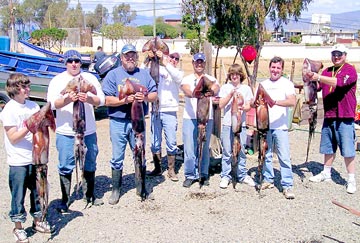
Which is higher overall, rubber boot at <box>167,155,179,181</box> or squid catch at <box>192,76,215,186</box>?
squid catch at <box>192,76,215,186</box>

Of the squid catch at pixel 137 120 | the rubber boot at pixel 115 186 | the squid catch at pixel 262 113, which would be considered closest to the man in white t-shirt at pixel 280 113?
the squid catch at pixel 262 113

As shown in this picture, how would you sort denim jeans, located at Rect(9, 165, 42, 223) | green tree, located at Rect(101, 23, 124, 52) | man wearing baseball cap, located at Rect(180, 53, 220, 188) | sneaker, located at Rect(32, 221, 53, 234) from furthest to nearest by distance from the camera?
green tree, located at Rect(101, 23, 124, 52)
man wearing baseball cap, located at Rect(180, 53, 220, 188)
sneaker, located at Rect(32, 221, 53, 234)
denim jeans, located at Rect(9, 165, 42, 223)

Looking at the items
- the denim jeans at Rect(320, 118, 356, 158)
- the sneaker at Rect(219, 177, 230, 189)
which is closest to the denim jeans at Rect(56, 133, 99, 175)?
the sneaker at Rect(219, 177, 230, 189)

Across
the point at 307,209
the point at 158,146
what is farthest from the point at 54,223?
the point at 307,209

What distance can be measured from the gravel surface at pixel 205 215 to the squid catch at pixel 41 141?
2.15 ft

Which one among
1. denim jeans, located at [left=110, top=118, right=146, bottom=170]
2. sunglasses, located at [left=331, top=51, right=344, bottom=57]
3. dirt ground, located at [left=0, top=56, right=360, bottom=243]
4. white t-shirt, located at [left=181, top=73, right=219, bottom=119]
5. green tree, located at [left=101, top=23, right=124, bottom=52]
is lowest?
dirt ground, located at [left=0, top=56, right=360, bottom=243]

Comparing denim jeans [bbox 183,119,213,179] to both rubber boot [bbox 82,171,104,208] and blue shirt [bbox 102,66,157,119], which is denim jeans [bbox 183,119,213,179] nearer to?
blue shirt [bbox 102,66,157,119]

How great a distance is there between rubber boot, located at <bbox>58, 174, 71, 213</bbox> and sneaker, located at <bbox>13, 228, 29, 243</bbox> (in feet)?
2.88

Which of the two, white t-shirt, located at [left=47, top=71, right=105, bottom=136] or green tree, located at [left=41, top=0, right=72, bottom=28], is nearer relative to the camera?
white t-shirt, located at [left=47, top=71, right=105, bottom=136]

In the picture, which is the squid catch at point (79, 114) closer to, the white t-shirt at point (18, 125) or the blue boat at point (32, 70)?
the white t-shirt at point (18, 125)

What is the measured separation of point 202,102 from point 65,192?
225 centimetres

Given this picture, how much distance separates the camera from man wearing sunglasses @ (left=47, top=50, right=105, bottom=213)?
16.9ft

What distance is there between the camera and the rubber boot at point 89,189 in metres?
5.80

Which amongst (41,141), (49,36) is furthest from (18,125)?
(49,36)
